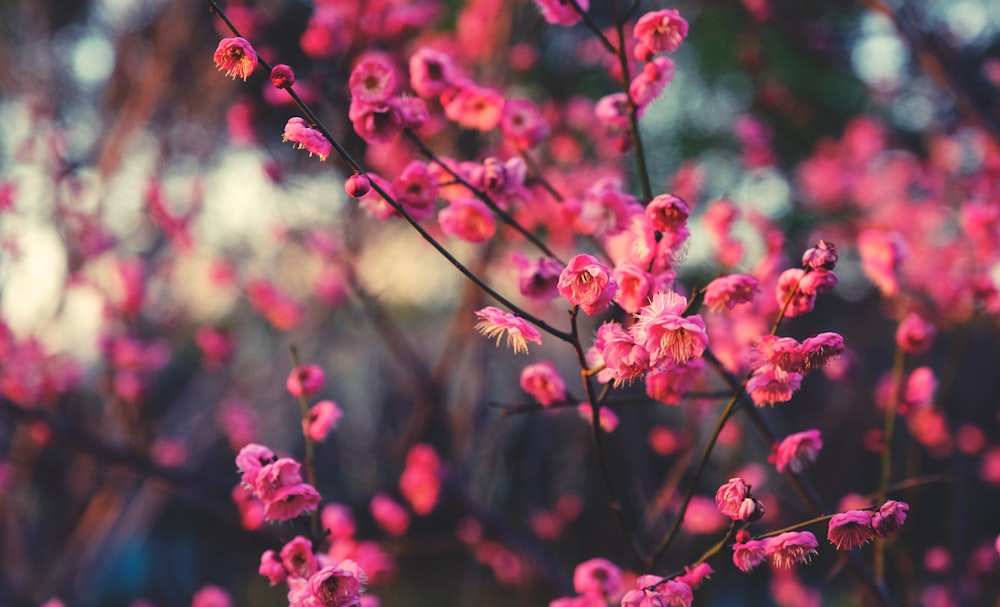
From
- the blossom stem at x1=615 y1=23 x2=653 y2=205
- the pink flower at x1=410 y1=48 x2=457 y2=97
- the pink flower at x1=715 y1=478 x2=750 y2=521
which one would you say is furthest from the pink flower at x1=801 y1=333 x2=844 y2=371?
the pink flower at x1=410 y1=48 x2=457 y2=97

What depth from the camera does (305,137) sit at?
113 centimetres

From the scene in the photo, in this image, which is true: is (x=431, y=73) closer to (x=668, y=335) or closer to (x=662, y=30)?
(x=662, y=30)

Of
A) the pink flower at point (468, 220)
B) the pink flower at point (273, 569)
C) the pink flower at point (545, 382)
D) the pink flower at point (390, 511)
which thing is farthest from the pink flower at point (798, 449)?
the pink flower at point (390, 511)

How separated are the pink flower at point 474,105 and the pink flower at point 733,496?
2.88 feet

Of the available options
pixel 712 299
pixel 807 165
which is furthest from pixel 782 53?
pixel 712 299

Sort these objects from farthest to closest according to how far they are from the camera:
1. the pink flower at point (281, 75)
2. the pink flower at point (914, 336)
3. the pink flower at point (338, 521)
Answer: the pink flower at point (338, 521) < the pink flower at point (914, 336) < the pink flower at point (281, 75)

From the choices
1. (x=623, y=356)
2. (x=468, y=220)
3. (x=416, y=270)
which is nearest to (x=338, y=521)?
(x=468, y=220)

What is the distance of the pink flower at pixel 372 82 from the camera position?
1.36 m

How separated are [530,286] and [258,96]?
428 cm

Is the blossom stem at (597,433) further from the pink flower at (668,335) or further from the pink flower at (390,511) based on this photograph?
the pink flower at (390,511)

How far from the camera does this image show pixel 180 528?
9.05 m

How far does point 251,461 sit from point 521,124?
883mm

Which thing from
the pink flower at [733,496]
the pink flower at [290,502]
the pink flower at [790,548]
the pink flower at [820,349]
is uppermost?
the pink flower at [820,349]

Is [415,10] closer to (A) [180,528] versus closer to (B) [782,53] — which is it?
(B) [782,53]
